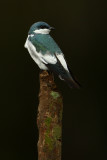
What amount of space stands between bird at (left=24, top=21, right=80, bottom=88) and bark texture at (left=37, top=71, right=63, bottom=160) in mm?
91

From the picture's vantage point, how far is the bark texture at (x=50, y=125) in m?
1.22

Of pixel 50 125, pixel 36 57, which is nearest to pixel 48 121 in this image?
pixel 50 125

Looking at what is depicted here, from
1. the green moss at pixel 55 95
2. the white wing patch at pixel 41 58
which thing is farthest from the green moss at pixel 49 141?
the white wing patch at pixel 41 58

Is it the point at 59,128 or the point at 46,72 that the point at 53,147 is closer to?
the point at 59,128

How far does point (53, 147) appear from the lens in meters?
1.22

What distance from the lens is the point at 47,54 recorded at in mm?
1356

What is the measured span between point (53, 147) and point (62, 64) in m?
0.33

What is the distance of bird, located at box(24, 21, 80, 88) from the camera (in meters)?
1.31

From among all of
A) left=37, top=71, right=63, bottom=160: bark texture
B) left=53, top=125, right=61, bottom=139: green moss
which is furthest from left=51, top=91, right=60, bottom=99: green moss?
left=53, top=125, right=61, bottom=139: green moss

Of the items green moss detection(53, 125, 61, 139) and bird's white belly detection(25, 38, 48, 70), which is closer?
green moss detection(53, 125, 61, 139)

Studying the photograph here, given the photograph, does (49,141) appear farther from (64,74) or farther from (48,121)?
(64,74)

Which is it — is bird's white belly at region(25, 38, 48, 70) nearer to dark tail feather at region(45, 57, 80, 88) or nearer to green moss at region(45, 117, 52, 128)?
dark tail feather at region(45, 57, 80, 88)

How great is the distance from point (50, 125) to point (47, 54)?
0.99 ft

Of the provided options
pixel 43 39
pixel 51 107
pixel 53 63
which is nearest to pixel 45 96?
pixel 51 107
